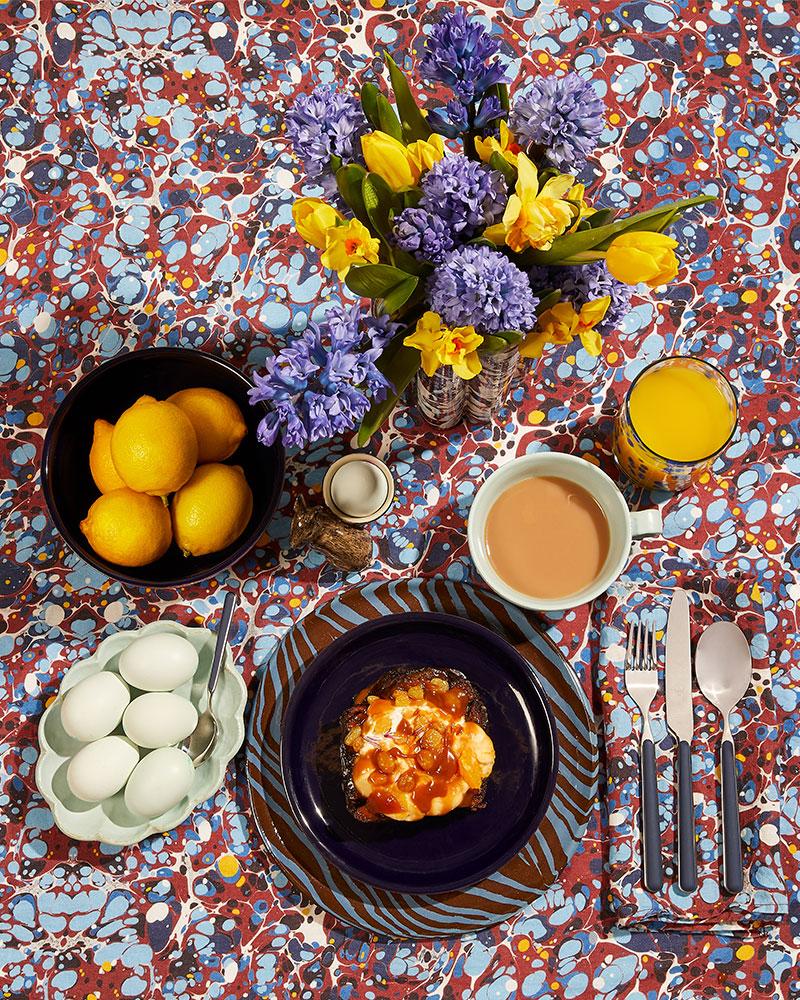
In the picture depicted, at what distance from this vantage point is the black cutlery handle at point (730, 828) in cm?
116

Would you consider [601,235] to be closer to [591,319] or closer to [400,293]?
[591,319]

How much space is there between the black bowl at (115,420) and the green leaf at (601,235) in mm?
442

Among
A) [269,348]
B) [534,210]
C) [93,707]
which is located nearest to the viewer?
[534,210]

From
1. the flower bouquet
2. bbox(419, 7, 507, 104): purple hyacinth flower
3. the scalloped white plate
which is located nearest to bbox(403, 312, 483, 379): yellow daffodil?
the flower bouquet

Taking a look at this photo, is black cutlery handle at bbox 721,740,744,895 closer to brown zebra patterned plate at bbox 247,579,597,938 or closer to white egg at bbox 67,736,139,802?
brown zebra patterned plate at bbox 247,579,597,938

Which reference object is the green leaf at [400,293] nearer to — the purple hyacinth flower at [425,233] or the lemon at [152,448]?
the purple hyacinth flower at [425,233]

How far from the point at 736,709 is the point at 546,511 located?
370mm

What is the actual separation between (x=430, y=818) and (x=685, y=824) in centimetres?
33

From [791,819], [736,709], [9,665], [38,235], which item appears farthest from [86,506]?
[791,819]

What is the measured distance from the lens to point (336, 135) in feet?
2.74

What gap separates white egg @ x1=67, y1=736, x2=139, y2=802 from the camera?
1119 millimetres

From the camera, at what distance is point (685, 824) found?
45.9 inches

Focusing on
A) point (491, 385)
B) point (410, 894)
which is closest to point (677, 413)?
point (491, 385)

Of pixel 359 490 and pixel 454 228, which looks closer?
pixel 454 228
